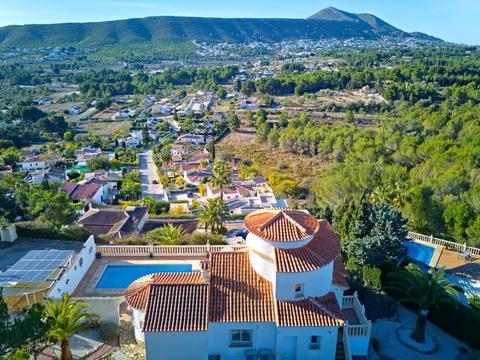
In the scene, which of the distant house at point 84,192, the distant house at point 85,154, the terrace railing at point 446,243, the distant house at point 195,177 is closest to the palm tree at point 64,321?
the terrace railing at point 446,243

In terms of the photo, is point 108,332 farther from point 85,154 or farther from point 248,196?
point 85,154

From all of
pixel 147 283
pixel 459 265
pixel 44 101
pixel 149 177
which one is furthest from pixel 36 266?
pixel 44 101

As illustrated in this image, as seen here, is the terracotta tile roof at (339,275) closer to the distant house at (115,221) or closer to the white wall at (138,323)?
the white wall at (138,323)

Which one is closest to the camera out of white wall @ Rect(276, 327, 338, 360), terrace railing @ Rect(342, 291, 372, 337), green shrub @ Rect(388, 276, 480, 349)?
white wall @ Rect(276, 327, 338, 360)

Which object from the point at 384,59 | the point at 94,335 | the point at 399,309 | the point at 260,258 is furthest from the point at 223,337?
the point at 384,59

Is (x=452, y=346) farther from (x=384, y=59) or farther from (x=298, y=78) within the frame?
(x=384, y=59)

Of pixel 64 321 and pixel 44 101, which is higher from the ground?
pixel 64 321

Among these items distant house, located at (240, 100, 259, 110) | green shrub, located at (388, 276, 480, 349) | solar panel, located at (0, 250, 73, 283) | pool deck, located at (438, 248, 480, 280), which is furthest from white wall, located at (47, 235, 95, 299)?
distant house, located at (240, 100, 259, 110)

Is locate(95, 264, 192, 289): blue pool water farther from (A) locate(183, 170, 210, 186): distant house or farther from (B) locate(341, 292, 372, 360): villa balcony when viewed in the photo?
(A) locate(183, 170, 210, 186): distant house
